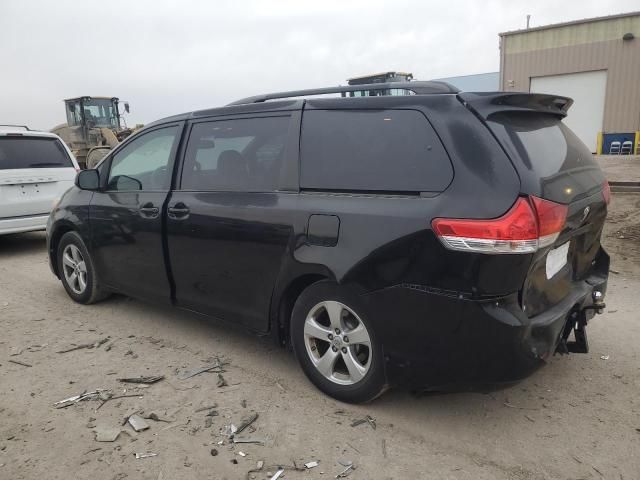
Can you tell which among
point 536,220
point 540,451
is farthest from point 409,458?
point 536,220

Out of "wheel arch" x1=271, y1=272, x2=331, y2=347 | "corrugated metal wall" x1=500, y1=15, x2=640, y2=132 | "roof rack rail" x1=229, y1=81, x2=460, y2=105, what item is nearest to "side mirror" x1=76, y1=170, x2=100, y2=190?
"roof rack rail" x1=229, y1=81, x2=460, y2=105

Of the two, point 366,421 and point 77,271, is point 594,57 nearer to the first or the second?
point 77,271

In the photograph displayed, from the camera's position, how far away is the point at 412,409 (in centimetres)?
303

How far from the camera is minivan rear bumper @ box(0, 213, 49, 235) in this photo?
24.0 ft

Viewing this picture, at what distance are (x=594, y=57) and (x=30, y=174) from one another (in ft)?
68.8

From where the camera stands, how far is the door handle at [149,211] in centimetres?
395

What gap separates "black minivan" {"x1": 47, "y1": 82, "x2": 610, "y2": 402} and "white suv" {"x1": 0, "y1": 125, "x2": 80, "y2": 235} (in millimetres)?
4536

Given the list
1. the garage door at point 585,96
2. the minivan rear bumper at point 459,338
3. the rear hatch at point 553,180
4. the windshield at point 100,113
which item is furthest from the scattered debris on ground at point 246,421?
the garage door at point 585,96

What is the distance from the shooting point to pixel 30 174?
7.51 meters

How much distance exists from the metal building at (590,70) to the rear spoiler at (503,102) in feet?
65.1

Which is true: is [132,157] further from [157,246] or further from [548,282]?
[548,282]

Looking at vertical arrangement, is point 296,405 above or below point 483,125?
below

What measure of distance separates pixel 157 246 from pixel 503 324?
8.71 feet

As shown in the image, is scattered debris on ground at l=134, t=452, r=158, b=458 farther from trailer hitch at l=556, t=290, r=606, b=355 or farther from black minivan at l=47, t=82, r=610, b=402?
trailer hitch at l=556, t=290, r=606, b=355
